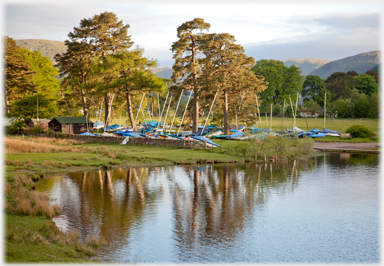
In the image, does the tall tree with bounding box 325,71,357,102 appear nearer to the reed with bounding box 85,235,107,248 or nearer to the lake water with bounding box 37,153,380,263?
the lake water with bounding box 37,153,380,263

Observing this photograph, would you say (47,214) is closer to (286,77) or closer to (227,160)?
(227,160)

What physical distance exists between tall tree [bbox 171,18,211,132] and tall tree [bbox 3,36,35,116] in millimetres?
30292

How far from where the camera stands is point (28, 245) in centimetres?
1337

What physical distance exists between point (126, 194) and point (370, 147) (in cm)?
4404

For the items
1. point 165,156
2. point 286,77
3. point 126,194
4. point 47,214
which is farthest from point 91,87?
point 286,77

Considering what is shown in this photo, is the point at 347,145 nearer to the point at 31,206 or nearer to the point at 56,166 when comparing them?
the point at 56,166

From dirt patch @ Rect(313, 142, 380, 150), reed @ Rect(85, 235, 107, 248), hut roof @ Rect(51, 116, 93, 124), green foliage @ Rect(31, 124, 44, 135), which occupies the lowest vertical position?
reed @ Rect(85, 235, 107, 248)

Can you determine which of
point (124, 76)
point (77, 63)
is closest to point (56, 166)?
point (124, 76)

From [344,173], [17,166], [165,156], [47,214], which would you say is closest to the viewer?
[47,214]

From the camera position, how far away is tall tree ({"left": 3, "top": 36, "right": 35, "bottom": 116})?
217 ft

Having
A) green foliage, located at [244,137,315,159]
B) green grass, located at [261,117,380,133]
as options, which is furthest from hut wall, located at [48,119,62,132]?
green grass, located at [261,117,380,133]

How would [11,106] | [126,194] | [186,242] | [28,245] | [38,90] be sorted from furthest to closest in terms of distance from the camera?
[38,90] → [11,106] → [126,194] → [186,242] → [28,245]

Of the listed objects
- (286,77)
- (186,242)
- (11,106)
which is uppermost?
(286,77)

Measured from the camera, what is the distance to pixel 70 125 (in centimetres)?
6756
